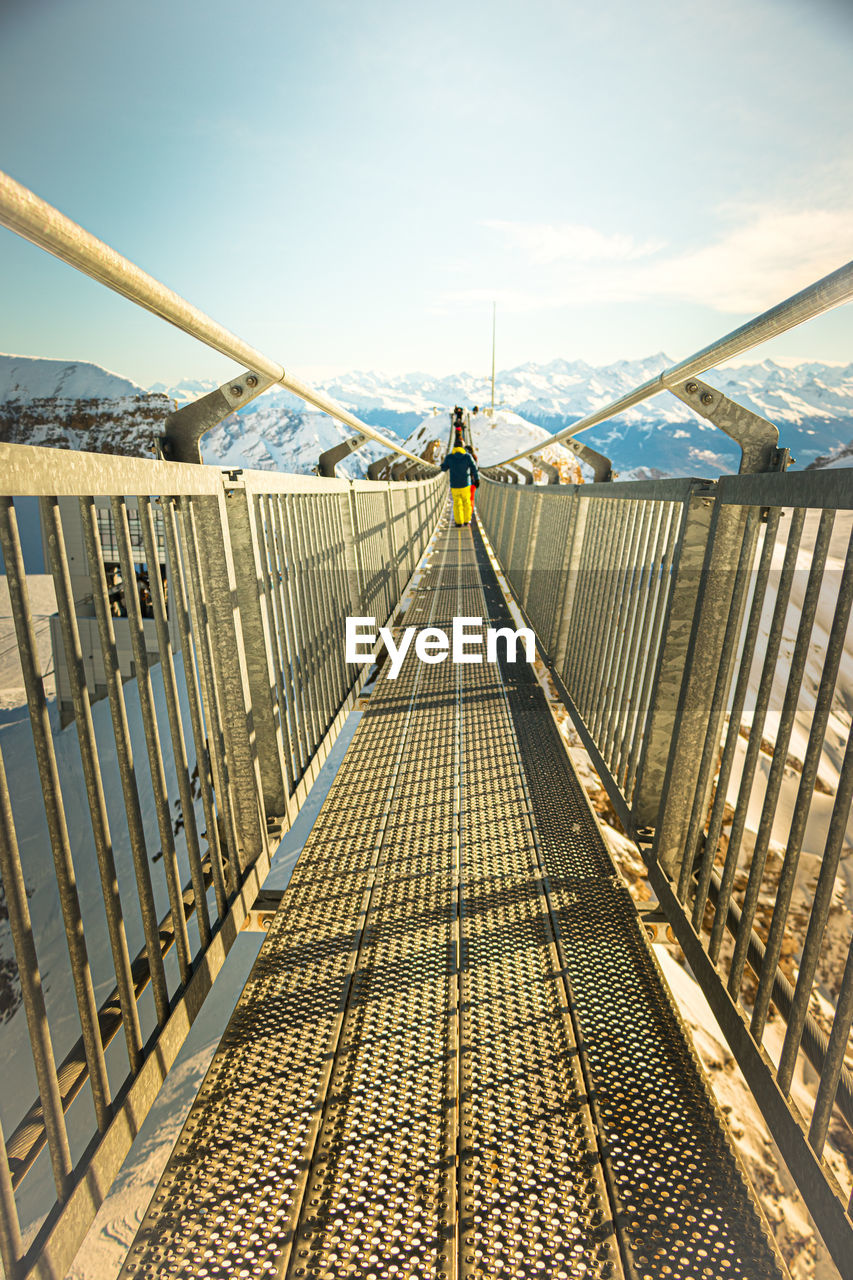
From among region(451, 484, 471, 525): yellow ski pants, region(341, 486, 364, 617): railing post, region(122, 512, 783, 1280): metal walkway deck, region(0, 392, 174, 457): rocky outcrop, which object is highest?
region(0, 392, 174, 457): rocky outcrop

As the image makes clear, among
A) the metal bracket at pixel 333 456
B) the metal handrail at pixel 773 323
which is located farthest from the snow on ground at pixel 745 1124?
the metal bracket at pixel 333 456

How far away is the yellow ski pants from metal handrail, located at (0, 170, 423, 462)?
12.2 metres

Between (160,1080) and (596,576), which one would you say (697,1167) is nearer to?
(160,1080)

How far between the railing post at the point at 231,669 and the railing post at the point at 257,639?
0.06 meters

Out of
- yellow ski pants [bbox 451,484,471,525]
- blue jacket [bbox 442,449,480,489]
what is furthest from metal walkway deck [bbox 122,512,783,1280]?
yellow ski pants [bbox 451,484,471,525]

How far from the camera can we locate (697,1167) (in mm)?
1457

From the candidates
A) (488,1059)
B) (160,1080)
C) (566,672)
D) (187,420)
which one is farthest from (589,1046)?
(566,672)

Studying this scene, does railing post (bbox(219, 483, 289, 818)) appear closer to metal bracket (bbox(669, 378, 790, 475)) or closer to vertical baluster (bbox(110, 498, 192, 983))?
vertical baluster (bbox(110, 498, 192, 983))

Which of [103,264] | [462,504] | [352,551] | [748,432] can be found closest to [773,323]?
A: [748,432]

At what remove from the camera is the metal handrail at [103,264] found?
98 centimetres

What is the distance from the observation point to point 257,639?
7.88ft

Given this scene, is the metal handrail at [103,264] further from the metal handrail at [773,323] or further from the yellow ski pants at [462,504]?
the yellow ski pants at [462,504]

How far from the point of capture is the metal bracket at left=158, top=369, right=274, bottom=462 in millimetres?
1896

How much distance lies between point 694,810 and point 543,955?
67 centimetres
